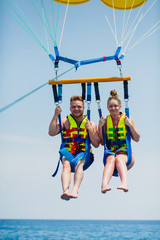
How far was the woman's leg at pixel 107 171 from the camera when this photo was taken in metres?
5.64

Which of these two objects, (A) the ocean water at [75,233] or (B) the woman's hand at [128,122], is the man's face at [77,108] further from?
(A) the ocean water at [75,233]

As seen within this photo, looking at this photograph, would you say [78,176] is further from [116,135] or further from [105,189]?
[116,135]

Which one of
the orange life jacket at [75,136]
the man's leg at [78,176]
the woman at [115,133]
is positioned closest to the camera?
the man's leg at [78,176]

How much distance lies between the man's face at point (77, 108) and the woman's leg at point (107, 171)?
86 centimetres

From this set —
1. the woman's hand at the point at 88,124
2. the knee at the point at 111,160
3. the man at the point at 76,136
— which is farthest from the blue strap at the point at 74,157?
the woman's hand at the point at 88,124

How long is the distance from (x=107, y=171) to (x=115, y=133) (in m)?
0.72

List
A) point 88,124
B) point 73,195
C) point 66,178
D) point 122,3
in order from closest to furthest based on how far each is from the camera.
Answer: point 73,195, point 66,178, point 88,124, point 122,3

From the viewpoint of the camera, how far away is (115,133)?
20.9 ft

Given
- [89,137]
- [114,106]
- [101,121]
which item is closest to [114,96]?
[114,106]

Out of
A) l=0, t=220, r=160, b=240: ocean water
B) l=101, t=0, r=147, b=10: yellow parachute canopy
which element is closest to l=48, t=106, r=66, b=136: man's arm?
l=101, t=0, r=147, b=10: yellow parachute canopy

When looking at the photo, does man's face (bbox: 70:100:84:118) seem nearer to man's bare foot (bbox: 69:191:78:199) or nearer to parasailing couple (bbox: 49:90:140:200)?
parasailing couple (bbox: 49:90:140:200)

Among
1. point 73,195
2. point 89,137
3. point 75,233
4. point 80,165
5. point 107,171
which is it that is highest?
point 89,137

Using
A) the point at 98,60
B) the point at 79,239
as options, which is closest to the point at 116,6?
the point at 98,60

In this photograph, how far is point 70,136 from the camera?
20.9ft
